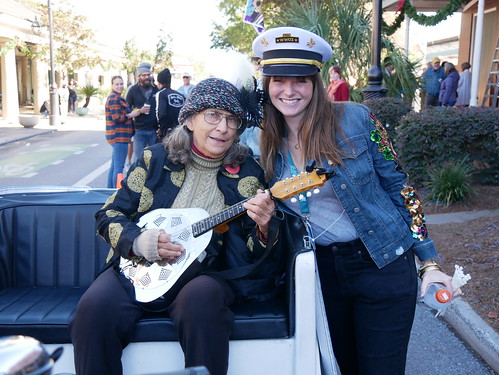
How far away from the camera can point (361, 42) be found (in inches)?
465

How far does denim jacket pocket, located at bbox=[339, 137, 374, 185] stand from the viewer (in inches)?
89.4

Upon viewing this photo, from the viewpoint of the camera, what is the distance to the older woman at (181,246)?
92.4 inches

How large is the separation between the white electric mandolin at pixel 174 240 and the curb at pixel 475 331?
6.51ft

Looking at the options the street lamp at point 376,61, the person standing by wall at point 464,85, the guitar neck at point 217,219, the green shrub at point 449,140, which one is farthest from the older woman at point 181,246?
the person standing by wall at point 464,85

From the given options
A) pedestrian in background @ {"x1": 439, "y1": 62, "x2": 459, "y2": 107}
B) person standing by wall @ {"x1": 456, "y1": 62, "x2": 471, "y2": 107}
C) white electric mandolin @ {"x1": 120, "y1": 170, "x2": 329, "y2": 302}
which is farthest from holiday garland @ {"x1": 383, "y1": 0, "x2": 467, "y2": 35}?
white electric mandolin @ {"x1": 120, "y1": 170, "x2": 329, "y2": 302}

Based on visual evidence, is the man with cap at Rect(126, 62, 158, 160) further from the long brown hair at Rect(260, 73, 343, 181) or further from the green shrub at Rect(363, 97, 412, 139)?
the long brown hair at Rect(260, 73, 343, 181)

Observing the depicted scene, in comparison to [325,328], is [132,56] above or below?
above

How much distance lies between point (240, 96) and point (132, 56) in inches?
1809

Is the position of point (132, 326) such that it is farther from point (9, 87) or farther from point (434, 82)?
point (9, 87)

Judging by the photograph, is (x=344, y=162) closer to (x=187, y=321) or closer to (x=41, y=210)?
(x=187, y=321)

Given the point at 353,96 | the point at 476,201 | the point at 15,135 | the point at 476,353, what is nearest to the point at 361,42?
the point at 353,96

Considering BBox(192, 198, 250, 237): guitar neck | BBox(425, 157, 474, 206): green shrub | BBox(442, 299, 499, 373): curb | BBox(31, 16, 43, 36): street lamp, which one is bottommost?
BBox(442, 299, 499, 373): curb

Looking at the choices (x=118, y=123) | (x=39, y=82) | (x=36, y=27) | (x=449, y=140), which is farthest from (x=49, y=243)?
(x=39, y=82)

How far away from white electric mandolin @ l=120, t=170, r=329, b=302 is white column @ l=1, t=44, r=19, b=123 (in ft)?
74.9
